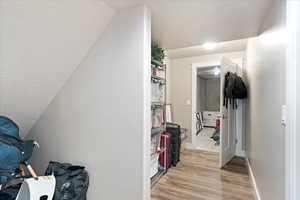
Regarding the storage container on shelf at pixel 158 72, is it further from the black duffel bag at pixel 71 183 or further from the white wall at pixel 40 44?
the black duffel bag at pixel 71 183

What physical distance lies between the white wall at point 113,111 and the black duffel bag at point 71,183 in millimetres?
73

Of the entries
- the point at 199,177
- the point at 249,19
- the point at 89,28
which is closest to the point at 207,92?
the point at 199,177

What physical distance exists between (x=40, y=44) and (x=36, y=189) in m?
1.17

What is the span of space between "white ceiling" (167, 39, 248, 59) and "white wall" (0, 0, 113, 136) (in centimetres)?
222

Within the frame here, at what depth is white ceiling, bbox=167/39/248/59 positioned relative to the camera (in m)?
3.07

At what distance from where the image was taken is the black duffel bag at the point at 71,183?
5.24 ft

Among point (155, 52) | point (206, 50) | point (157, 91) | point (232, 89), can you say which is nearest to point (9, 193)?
point (157, 91)

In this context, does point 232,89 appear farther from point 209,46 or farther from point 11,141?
point 11,141

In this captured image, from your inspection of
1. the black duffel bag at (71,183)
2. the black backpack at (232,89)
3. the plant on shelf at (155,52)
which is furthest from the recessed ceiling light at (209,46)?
the black duffel bag at (71,183)

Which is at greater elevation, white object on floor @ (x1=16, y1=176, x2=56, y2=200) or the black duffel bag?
white object on floor @ (x1=16, y1=176, x2=56, y2=200)

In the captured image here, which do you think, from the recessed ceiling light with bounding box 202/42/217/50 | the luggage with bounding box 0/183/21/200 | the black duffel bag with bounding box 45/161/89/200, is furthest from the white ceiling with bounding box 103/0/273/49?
the luggage with bounding box 0/183/21/200

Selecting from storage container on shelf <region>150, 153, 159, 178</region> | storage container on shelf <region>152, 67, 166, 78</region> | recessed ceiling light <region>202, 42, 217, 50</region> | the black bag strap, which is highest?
recessed ceiling light <region>202, 42, 217, 50</region>

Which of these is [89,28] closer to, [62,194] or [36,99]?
[36,99]

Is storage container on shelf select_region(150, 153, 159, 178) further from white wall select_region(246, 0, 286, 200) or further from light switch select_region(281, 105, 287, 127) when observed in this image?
light switch select_region(281, 105, 287, 127)
